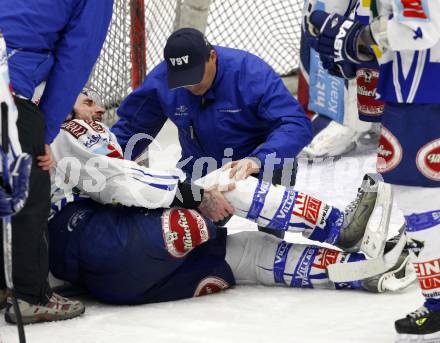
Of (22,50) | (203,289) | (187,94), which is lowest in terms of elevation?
(203,289)

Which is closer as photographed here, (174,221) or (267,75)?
(174,221)

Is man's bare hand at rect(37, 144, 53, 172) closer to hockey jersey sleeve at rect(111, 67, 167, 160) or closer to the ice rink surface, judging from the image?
the ice rink surface

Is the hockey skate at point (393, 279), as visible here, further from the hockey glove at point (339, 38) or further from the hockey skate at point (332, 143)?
the hockey skate at point (332, 143)

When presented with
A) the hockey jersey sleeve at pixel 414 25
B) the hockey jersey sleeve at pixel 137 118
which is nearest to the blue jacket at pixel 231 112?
the hockey jersey sleeve at pixel 137 118

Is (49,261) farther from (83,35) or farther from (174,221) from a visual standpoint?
(83,35)

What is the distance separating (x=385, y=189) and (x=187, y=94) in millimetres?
786

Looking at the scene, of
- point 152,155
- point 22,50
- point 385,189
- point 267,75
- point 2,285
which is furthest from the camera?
point 152,155

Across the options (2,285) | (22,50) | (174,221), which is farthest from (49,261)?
(22,50)

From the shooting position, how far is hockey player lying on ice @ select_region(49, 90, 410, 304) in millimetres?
2947

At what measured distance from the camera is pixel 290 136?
328 cm

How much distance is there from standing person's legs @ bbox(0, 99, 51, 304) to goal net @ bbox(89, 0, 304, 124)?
5.52ft

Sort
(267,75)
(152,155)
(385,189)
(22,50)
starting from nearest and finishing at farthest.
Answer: (22,50)
(385,189)
(267,75)
(152,155)

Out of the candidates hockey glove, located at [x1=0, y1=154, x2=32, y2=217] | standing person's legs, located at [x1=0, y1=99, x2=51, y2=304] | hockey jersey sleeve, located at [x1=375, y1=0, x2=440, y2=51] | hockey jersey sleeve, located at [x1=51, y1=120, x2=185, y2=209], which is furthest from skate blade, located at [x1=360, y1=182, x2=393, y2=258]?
hockey glove, located at [x1=0, y1=154, x2=32, y2=217]

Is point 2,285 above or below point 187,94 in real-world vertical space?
below
